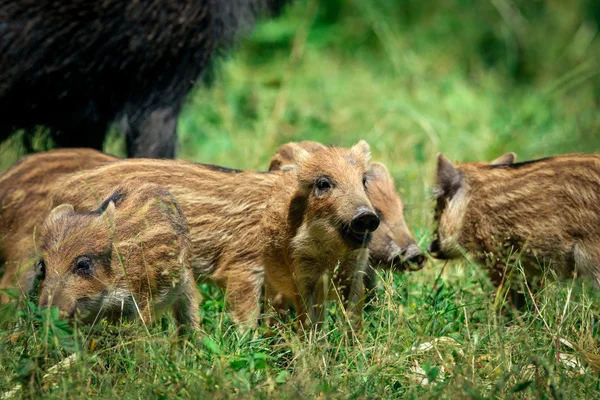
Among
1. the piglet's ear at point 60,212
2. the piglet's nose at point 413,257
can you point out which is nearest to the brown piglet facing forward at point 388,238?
the piglet's nose at point 413,257

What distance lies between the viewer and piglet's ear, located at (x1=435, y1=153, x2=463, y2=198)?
14.3 feet

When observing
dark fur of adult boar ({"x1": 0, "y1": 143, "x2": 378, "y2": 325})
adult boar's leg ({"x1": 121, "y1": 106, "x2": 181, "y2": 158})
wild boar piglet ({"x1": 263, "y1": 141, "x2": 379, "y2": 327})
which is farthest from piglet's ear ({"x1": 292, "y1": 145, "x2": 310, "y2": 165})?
adult boar's leg ({"x1": 121, "y1": 106, "x2": 181, "y2": 158})

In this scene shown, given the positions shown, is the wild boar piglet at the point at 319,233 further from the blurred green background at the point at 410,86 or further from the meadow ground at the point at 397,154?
the blurred green background at the point at 410,86

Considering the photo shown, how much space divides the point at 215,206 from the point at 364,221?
1007 millimetres

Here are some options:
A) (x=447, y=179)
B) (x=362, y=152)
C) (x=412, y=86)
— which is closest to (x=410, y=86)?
(x=412, y=86)

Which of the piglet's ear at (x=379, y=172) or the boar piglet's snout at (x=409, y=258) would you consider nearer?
the boar piglet's snout at (x=409, y=258)

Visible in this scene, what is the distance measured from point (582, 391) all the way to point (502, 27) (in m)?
6.61

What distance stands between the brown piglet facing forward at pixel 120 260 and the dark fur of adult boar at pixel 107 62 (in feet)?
5.08

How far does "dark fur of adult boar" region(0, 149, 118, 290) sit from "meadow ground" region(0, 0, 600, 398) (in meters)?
0.78

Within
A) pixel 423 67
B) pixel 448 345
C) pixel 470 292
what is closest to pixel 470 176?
pixel 470 292

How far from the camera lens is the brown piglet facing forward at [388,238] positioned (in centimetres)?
404

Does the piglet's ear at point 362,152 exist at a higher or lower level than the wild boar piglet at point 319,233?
higher

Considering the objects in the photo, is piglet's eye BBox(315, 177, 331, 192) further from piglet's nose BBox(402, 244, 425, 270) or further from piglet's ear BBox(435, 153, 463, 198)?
piglet's ear BBox(435, 153, 463, 198)

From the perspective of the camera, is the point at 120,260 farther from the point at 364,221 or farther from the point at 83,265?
the point at 364,221
